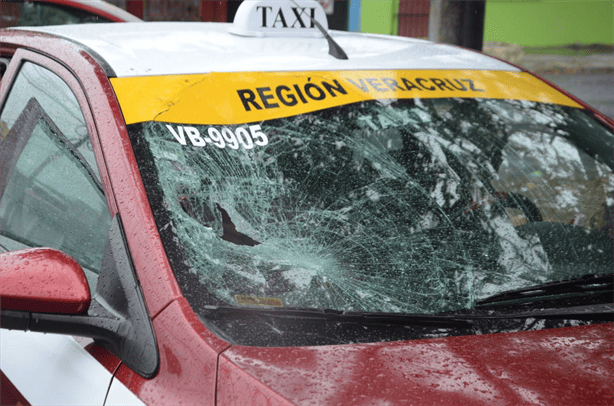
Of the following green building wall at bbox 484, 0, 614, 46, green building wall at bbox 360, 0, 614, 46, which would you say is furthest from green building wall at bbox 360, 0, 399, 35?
green building wall at bbox 484, 0, 614, 46

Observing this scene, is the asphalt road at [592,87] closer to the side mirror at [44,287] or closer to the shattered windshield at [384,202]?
the shattered windshield at [384,202]

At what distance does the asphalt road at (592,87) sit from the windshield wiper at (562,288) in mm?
10528

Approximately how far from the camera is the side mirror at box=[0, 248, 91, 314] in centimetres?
125

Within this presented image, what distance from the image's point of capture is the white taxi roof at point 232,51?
5.74ft

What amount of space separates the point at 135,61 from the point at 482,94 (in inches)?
39.5

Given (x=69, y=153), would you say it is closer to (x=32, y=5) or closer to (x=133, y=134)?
(x=133, y=134)

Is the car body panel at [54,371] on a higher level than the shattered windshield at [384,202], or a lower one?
lower

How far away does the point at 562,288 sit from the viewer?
1588mm

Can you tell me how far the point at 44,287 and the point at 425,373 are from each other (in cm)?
69

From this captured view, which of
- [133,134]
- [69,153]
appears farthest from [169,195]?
[69,153]

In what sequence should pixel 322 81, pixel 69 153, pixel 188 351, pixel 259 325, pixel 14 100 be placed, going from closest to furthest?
1. pixel 188 351
2. pixel 259 325
3. pixel 69 153
4. pixel 322 81
5. pixel 14 100

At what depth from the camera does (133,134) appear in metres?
1.50

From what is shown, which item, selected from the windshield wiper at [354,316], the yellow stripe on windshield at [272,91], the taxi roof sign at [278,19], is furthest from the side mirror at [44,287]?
the taxi roof sign at [278,19]

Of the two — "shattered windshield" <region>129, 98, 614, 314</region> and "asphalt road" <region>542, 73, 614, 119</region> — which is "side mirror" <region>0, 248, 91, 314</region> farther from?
"asphalt road" <region>542, 73, 614, 119</region>
